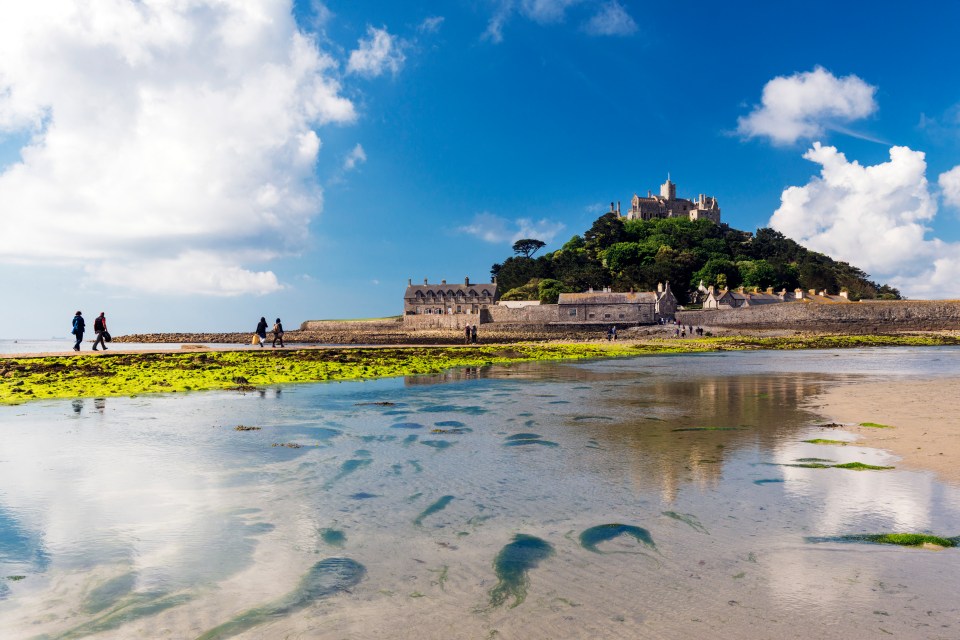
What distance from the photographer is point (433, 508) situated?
6.50m

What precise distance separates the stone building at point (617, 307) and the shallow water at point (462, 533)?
74.9 metres

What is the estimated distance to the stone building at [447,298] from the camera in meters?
112

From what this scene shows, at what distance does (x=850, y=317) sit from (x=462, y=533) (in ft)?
249

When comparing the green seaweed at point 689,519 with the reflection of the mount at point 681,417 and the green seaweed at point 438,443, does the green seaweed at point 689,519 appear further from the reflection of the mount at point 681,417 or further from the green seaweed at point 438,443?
the green seaweed at point 438,443

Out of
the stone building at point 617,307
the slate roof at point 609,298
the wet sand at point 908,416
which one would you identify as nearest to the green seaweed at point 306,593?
the wet sand at point 908,416

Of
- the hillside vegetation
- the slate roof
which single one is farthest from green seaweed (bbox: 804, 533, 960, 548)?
the hillside vegetation

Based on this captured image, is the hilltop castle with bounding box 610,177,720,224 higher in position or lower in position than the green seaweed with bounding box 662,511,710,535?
higher

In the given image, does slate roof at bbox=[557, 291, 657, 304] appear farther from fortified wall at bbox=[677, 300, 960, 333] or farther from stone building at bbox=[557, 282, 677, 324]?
fortified wall at bbox=[677, 300, 960, 333]

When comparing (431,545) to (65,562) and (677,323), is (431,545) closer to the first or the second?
(65,562)

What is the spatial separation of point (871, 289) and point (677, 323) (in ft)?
234

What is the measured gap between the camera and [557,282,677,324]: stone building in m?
83.9

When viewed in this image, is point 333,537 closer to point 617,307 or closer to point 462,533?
point 462,533

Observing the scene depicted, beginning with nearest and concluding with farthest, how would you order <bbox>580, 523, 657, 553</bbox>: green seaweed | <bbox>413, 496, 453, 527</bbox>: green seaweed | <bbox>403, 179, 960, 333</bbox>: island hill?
<bbox>580, 523, 657, 553</bbox>: green seaweed → <bbox>413, 496, 453, 527</bbox>: green seaweed → <bbox>403, 179, 960, 333</bbox>: island hill

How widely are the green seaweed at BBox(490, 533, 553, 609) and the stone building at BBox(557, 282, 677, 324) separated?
79614 millimetres
